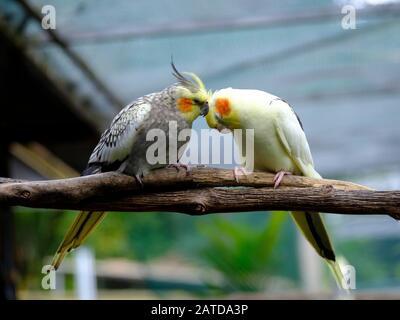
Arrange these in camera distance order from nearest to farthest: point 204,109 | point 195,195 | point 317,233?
point 195,195, point 204,109, point 317,233

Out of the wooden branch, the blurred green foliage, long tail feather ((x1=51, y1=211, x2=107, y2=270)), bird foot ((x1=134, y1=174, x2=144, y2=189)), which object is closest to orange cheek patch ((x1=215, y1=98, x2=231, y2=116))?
the wooden branch

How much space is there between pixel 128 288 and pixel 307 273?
9.39 ft

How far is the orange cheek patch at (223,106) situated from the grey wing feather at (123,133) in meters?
0.24

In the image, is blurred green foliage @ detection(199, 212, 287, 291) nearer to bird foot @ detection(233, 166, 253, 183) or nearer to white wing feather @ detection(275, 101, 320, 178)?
white wing feather @ detection(275, 101, 320, 178)

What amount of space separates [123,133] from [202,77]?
293cm

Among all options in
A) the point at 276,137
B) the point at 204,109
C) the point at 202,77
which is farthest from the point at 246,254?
the point at 204,109

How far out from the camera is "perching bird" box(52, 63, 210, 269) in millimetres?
2262

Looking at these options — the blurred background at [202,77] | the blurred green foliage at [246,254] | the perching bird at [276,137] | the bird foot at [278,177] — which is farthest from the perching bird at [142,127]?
the blurred green foliage at [246,254]

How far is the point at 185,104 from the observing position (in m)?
2.29

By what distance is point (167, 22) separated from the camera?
14.0 ft

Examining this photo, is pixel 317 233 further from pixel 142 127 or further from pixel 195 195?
pixel 142 127

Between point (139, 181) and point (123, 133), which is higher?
point (123, 133)

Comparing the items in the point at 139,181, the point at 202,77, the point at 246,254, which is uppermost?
the point at 202,77

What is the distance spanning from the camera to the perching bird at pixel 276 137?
2.43 m
